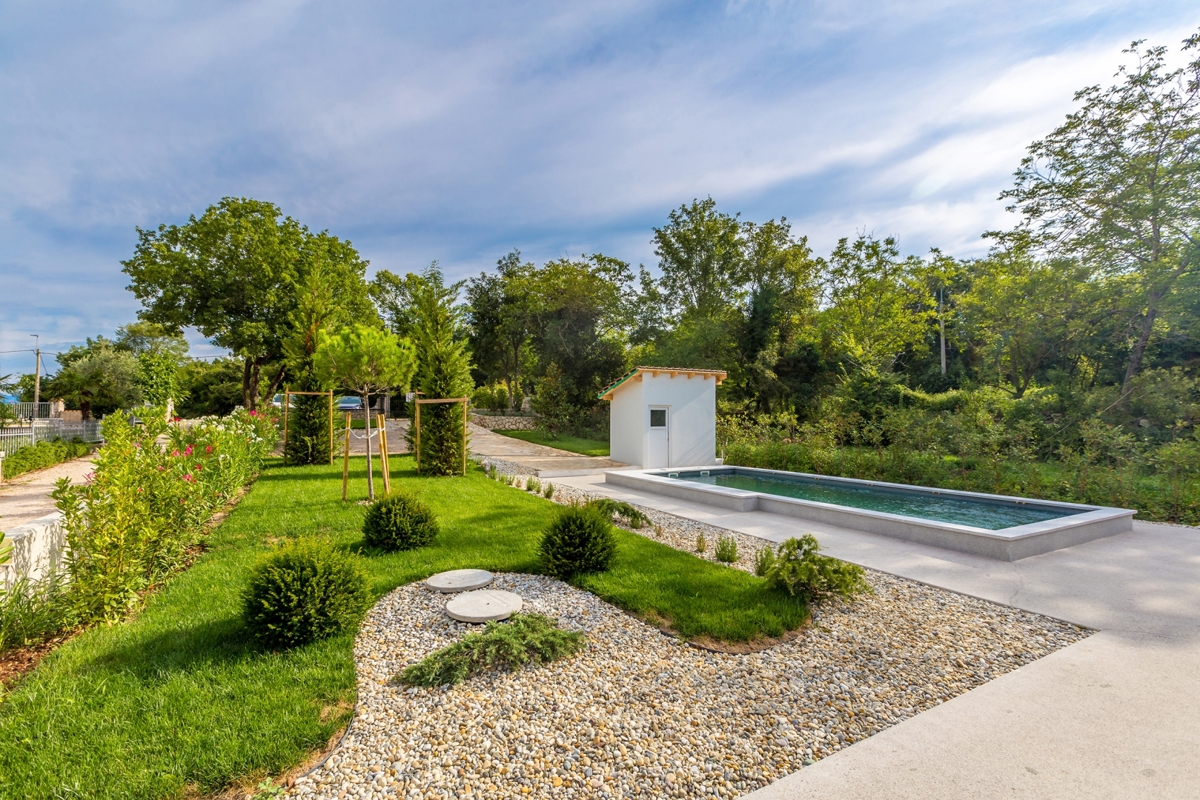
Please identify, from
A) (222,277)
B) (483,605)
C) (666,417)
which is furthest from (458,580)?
(222,277)

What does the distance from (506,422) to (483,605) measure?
24367mm

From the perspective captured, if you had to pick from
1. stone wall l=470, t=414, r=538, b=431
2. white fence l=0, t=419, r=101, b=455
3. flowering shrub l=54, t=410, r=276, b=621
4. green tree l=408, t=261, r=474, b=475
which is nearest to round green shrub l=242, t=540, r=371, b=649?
flowering shrub l=54, t=410, r=276, b=621

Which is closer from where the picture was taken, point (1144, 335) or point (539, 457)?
point (1144, 335)

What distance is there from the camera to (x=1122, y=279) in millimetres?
14117

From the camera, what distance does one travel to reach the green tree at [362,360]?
7.71m

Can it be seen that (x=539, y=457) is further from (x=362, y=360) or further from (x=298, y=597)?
(x=298, y=597)

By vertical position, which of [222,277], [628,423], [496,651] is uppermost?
[222,277]

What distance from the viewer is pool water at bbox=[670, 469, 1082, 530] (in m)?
7.80

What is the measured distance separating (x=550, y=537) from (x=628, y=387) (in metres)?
10.6

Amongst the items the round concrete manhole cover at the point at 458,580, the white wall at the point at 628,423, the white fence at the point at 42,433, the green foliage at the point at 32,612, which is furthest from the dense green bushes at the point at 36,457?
the white wall at the point at 628,423

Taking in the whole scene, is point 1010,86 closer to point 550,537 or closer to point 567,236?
point 550,537

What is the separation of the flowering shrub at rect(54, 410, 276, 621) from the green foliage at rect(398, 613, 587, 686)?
2.56 m

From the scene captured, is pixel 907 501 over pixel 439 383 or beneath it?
beneath

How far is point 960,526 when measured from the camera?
20.6ft
